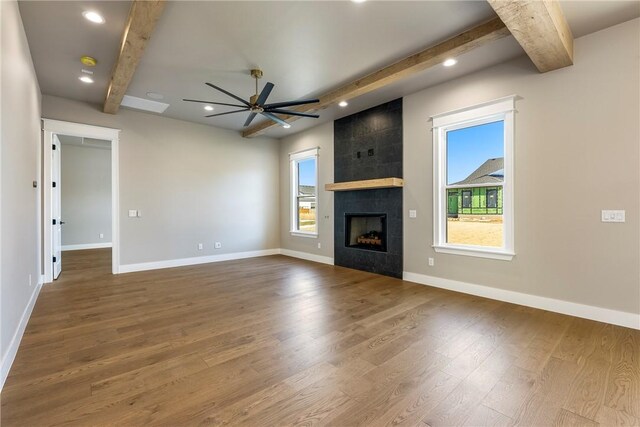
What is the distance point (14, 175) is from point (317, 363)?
3028 mm

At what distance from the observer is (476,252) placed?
388 centimetres

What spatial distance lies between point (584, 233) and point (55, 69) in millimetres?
6595

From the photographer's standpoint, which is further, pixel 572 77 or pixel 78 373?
pixel 572 77

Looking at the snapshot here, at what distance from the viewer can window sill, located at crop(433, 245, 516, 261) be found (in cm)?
360

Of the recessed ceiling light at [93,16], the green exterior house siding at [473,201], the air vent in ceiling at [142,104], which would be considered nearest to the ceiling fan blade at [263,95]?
the recessed ceiling light at [93,16]

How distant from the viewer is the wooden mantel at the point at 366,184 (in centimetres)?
465

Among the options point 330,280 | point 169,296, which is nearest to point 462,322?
point 330,280

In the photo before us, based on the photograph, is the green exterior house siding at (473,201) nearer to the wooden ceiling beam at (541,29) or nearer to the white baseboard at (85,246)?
the wooden ceiling beam at (541,29)

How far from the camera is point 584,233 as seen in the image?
3.07 m

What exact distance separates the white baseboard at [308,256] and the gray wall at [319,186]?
66mm

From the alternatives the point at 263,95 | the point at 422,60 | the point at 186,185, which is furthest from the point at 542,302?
the point at 186,185

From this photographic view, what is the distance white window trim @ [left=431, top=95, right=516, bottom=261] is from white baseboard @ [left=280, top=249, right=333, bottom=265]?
247 cm

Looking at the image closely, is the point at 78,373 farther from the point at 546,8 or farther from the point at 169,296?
the point at 546,8

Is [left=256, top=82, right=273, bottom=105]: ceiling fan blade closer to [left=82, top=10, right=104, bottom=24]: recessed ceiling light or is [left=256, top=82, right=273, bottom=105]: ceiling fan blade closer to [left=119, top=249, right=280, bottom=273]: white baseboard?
[left=82, top=10, right=104, bottom=24]: recessed ceiling light
